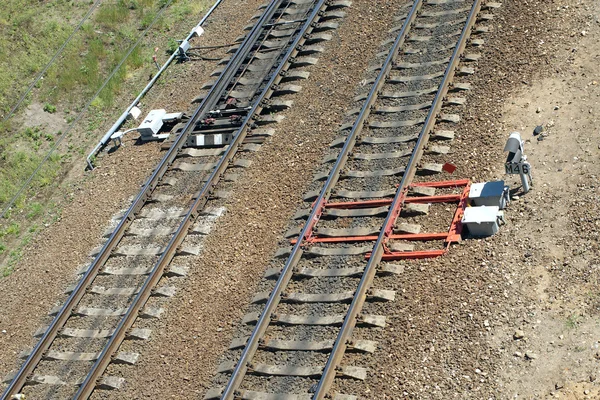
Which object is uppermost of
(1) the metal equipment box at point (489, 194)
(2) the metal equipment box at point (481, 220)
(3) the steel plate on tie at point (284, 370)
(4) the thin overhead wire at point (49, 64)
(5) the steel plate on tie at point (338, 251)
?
(4) the thin overhead wire at point (49, 64)

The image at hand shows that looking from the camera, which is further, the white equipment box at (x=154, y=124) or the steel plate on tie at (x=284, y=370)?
the white equipment box at (x=154, y=124)

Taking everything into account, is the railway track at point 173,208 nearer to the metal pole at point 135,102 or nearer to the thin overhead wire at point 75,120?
the metal pole at point 135,102

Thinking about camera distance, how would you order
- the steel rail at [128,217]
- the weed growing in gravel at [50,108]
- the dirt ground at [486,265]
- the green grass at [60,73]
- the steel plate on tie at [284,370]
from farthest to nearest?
the weed growing in gravel at [50,108], the green grass at [60,73], the steel rail at [128,217], the steel plate on tie at [284,370], the dirt ground at [486,265]

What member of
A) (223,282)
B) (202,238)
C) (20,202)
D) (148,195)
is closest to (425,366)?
(223,282)

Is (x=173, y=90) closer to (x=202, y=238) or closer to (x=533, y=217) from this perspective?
(x=202, y=238)

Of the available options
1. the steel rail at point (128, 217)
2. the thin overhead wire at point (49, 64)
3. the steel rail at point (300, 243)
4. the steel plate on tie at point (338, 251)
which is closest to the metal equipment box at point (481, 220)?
the steel plate on tie at point (338, 251)

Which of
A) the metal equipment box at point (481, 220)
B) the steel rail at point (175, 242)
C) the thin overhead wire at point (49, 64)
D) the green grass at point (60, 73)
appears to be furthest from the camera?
the thin overhead wire at point (49, 64)

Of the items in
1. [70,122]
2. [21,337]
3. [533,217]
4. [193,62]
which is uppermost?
[193,62]
